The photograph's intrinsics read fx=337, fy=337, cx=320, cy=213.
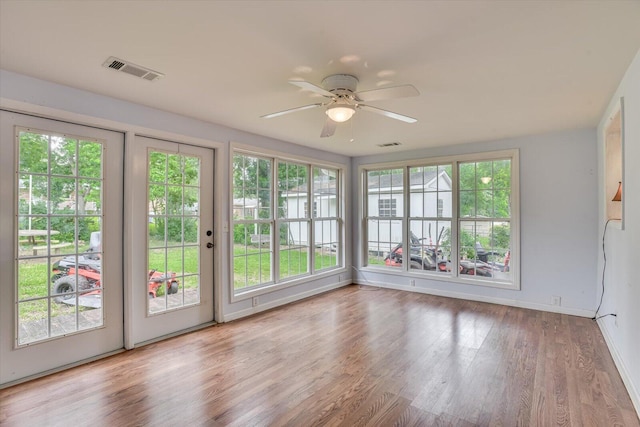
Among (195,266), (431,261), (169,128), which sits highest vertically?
(169,128)

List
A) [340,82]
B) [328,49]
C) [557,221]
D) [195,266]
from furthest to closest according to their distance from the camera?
[557,221] → [195,266] → [340,82] → [328,49]

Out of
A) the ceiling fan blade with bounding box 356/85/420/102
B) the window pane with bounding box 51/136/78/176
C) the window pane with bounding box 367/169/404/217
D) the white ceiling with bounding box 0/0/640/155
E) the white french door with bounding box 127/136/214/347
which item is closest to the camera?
the white ceiling with bounding box 0/0/640/155

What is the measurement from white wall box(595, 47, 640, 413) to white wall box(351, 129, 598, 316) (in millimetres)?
994

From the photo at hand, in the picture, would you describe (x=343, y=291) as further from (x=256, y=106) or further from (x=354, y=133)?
(x=256, y=106)

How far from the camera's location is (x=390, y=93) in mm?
2354

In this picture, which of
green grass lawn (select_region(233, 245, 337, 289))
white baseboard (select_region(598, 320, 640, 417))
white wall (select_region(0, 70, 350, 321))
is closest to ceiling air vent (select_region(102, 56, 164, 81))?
white wall (select_region(0, 70, 350, 321))

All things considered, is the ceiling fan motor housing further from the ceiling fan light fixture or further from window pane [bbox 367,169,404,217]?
window pane [bbox 367,169,404,217]

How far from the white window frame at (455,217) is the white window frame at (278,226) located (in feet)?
1.30

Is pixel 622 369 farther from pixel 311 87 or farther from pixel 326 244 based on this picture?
pixel 326 244

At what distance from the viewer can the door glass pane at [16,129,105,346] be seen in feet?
8.68

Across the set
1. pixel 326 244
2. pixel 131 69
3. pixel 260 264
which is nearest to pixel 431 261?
pixel 326 244

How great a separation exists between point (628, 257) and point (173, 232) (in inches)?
160

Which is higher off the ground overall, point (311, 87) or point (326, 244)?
point (311, 87)

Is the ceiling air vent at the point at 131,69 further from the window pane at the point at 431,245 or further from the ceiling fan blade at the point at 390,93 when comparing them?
the window pane at the point at 431,245
